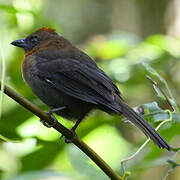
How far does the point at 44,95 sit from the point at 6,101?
39 centimetres

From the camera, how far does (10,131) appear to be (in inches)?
112

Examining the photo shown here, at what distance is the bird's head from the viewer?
4.08 meters

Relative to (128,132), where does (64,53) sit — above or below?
above

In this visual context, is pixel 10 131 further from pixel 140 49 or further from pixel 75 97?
pixel 140 49

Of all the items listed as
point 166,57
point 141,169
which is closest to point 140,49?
point 166,57

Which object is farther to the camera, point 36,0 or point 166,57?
point 36,0

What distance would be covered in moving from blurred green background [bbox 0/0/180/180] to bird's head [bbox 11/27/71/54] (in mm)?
137

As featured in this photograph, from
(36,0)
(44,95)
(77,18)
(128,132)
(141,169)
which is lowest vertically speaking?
(128,132)

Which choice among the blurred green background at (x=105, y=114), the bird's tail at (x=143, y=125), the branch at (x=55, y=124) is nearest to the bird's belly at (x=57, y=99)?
the blurred green background at (x=105, y=114)

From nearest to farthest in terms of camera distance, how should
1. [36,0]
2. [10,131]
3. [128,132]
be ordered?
1. [10,131]
2. [36,0]
3. [128,132]

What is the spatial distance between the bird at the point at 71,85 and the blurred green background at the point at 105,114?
137 millimetres

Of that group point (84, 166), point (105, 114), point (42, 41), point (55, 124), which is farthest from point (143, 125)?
point (42, 41)

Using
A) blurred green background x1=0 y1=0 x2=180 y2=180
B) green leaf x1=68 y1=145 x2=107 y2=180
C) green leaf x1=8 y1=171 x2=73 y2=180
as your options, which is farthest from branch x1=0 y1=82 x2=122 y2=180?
green leaf x1=68 y1=145 x2=107 y2=180

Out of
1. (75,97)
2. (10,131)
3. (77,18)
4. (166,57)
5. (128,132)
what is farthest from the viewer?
(77,18)
